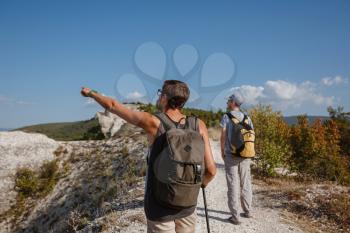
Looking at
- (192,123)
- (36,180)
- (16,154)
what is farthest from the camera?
(16,154)

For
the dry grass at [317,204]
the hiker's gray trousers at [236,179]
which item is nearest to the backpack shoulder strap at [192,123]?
the hiker's gray trousers at [236,179]

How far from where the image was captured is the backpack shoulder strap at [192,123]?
396 centimetres

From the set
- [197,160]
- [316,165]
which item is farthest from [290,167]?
[197,160]

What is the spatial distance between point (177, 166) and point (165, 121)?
0.55 metres

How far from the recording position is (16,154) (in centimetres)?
1764

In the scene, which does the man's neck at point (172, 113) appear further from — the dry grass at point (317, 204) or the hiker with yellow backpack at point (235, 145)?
the dry grass at point (317, 204)

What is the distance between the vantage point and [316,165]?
17.0 m

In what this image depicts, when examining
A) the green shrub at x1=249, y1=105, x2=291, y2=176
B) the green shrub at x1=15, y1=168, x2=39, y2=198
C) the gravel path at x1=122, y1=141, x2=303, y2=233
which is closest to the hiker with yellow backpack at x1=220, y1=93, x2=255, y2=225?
the gravel path at x1=122, y1=141, x2=303, y2=233

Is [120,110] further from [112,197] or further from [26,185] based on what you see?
[26,185]

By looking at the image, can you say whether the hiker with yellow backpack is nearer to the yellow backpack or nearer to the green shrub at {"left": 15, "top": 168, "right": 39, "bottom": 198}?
the yellow backpack

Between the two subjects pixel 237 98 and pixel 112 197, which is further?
pixel 112 197

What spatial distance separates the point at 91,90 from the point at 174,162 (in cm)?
122

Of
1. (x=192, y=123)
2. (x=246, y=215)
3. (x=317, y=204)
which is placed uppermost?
(x=192, y=123)

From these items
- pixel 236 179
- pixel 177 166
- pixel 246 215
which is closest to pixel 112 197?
pixel 246 215
